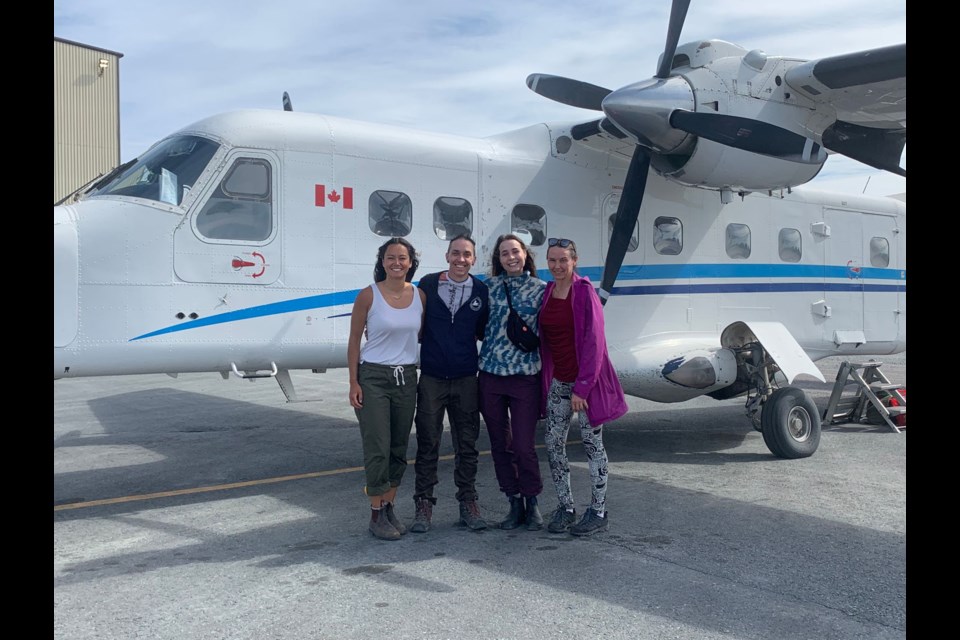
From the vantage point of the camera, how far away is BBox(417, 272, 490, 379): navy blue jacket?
215 inches

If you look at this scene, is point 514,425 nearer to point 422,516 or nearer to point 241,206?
point 422,516

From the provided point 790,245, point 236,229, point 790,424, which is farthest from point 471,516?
point 790,245

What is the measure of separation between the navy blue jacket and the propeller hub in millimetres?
3207

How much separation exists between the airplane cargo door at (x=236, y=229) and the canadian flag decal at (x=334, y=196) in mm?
392

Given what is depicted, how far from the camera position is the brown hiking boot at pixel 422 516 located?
557 cm

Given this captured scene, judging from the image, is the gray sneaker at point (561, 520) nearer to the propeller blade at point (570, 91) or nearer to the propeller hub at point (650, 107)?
the propeller hub at point (650, 107)

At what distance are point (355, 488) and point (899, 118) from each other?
7188 mm

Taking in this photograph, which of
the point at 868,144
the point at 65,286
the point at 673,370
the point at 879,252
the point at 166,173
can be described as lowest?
the point at 673,370

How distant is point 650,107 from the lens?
305 inches

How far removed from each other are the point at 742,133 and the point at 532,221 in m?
2.39

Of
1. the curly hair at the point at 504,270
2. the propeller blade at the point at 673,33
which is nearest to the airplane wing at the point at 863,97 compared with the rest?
the propeller blade at the point at 673,33

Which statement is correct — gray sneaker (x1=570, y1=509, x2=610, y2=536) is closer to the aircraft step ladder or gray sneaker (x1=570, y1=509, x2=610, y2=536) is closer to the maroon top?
the maroon top

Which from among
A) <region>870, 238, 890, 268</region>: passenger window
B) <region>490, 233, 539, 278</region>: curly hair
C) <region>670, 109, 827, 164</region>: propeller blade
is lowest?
<region>490, 233, 539, 278</region>: curly hair

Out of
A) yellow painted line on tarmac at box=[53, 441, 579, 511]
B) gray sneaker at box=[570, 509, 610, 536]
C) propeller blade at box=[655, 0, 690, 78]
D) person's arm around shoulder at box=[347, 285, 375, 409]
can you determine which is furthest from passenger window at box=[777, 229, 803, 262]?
person's arm around shoulder at box=[347, 285, 375, 409]
